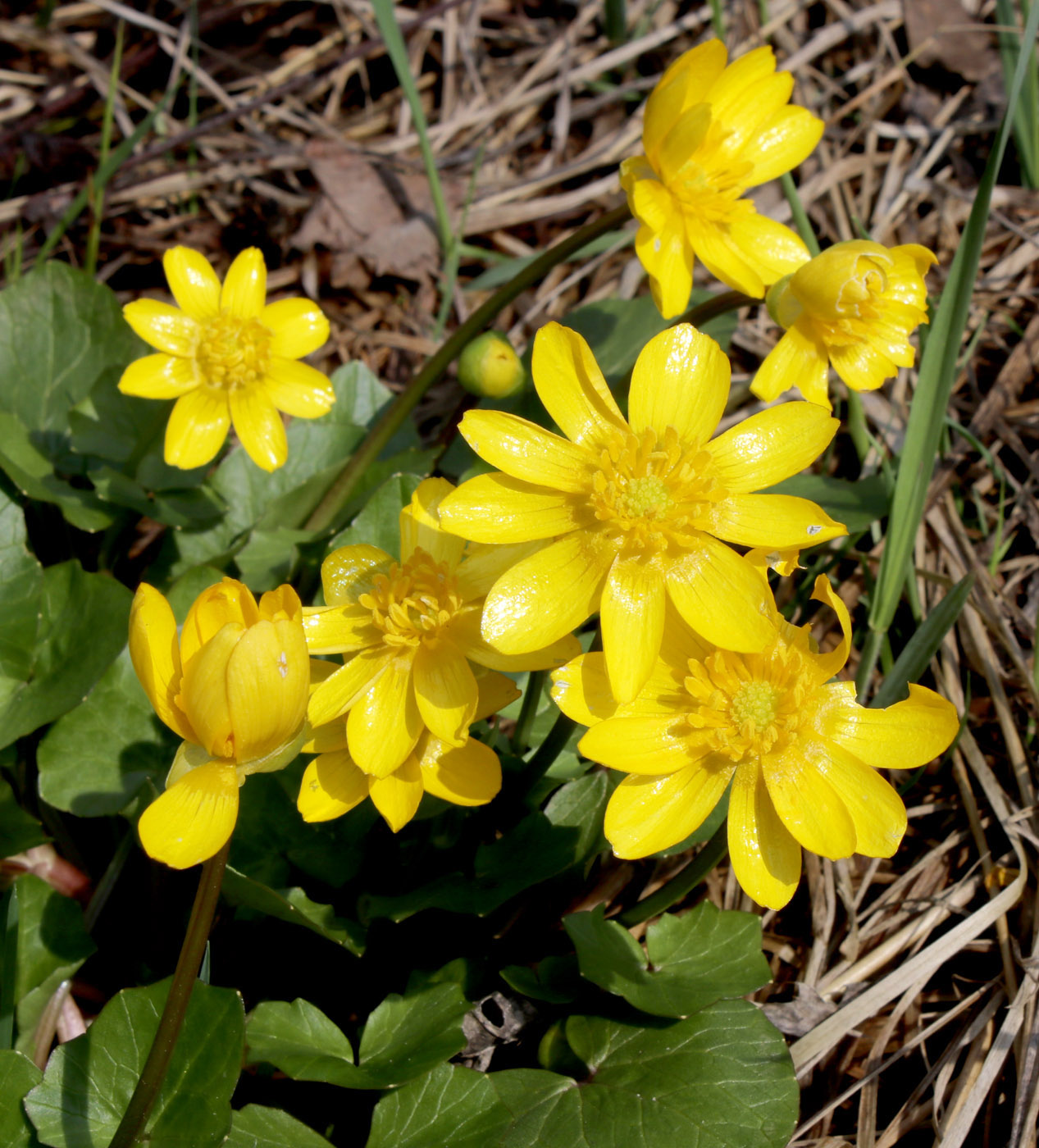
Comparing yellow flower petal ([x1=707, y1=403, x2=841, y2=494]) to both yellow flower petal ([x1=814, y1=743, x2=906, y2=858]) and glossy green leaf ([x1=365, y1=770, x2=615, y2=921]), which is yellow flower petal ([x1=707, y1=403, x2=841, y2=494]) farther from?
glossy green leaf ([x1=365, y1=770, x2=615, y2=921])

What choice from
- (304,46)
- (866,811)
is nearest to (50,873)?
(866,811)

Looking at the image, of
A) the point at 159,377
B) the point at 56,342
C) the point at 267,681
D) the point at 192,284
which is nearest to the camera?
the point at 267,681

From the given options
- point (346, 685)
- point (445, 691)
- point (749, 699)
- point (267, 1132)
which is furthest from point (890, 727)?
point (267, 1132)

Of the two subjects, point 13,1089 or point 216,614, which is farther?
point 13,1089

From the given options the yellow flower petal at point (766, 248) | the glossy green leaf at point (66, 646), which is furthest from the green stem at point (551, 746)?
the yellow flower petal at point (766, 248)

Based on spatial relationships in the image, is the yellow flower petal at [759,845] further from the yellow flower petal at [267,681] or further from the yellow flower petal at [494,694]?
the yellow flower petal at [267,681]

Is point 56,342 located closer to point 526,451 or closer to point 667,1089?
point 526,451
